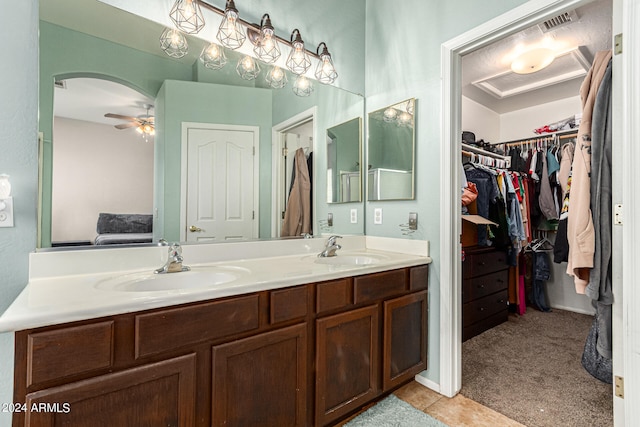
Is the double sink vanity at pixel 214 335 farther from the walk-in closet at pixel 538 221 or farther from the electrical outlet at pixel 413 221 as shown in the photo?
the walk-in closet at pixel 538 221

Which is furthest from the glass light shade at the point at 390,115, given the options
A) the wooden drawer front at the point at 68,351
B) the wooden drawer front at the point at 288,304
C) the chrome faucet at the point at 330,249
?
the wooden drawer front at the point at 68,351

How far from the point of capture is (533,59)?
8.40 ft

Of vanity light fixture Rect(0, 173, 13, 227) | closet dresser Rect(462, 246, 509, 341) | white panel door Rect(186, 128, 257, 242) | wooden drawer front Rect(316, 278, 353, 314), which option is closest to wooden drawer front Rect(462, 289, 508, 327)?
closet dresser Rect(462, 246, 509, 341)

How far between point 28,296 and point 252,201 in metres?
1.06

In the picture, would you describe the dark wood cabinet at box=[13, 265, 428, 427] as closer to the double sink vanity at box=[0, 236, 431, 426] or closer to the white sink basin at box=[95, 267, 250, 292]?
the double sink vanity at box=[0, 236, 431, 426]

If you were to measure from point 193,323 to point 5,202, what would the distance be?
2.82ft

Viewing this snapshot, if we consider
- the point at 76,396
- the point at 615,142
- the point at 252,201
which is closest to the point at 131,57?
the point at 252,201

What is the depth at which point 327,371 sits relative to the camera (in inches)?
58.1

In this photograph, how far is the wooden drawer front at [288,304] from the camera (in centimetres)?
129

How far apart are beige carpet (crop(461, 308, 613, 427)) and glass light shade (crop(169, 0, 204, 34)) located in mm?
2545

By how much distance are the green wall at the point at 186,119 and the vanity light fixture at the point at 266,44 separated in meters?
0.19

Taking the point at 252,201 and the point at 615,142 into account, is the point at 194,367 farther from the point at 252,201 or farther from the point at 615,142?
the point at 615,142

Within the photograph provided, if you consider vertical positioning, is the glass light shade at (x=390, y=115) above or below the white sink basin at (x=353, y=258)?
above

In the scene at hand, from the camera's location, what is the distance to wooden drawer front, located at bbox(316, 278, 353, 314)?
144 centimetres
